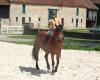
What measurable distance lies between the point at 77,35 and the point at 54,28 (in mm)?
34100

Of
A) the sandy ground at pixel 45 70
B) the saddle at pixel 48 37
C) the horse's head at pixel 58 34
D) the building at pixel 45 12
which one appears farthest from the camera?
the building at pixel 45 12

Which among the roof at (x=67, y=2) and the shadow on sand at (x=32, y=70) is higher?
Result: the roof at (x=67, y=2)

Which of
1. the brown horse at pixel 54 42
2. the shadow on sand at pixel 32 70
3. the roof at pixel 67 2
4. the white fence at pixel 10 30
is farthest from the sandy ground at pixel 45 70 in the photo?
the roof at pixel 67 2

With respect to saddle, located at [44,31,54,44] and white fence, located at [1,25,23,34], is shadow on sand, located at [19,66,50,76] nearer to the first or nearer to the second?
saddle, located at [44,31,54,44]

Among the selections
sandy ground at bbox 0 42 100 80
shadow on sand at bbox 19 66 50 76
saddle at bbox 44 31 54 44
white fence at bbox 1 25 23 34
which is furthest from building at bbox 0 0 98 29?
saddle at bbox 44 31 54 44

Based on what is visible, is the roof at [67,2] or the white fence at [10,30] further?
the roof at [67,2]

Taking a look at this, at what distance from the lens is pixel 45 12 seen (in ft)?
282

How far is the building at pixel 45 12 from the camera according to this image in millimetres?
78438

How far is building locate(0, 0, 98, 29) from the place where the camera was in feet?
257

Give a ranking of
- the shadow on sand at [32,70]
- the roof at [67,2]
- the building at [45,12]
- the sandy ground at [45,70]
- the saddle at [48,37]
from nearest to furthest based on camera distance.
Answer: the sandy ground at [45,70] < the saddle at [48,37] < the shadow on sand at [32,70] < the building at [45,12] < the roof at [67,2]

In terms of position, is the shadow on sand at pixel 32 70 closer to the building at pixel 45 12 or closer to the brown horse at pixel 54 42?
the brown horse at pixel 54 42

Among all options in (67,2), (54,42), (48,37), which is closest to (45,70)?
(48,37)

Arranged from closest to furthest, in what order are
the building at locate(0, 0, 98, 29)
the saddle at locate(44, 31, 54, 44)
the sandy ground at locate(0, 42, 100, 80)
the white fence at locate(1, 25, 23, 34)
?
the sandy ground at locate(0, 42, 100, 80), the saddle at locate(44, 31, 54, 44), the white fence at locate(1, 25, 23, 34), the building at locate(0, 0, 98, 29)

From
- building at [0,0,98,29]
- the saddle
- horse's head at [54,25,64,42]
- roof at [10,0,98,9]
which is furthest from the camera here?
roof at [10,0,98,9]
